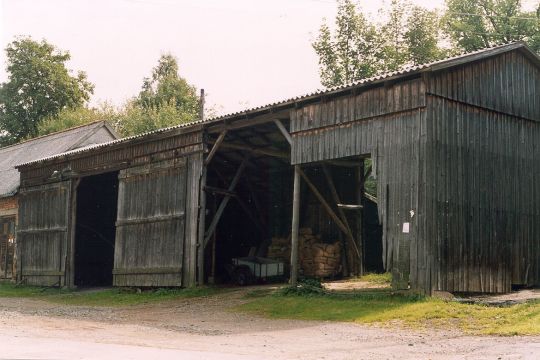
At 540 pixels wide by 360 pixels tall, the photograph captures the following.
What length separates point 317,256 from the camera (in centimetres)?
2369

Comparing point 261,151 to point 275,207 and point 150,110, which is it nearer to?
point 275,207

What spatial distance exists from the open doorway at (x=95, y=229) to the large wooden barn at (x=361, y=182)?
1.42m

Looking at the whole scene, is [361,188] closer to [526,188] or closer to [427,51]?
[526,188]

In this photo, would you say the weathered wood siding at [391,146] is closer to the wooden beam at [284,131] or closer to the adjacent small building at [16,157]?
the wooden beam at [284,131]

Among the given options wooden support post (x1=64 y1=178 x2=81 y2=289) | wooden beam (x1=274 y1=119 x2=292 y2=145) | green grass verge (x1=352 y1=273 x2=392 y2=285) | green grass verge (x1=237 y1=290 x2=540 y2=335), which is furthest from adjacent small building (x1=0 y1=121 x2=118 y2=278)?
green grass verge (x1=237 y1=290 x2=540 y2=335)

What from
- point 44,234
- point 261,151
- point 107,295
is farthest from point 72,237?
point 261,151

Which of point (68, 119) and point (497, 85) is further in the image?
point (68, 119)

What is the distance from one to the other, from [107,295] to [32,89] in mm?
37346

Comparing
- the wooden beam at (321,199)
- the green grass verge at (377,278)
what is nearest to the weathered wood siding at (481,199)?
the wooden beam at (321,199)

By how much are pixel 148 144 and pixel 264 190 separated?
512cm

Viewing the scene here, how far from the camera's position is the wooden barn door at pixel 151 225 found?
22938mm

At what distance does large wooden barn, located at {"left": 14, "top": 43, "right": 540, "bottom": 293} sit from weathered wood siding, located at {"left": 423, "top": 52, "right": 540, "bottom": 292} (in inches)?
1.7

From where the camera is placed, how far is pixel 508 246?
1794 cm

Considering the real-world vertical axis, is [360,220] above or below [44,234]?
above
